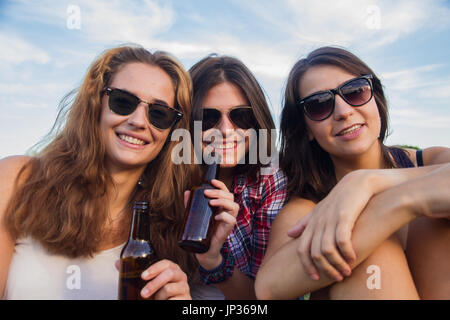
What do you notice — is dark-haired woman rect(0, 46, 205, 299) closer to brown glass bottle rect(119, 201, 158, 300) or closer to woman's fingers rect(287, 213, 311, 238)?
brown glass bottle rect(119, 201, 158, 300)

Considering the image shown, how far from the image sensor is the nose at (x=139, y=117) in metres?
2.24

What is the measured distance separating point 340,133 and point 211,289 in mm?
1558

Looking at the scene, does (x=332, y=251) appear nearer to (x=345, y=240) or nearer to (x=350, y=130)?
(x=345, y=240)

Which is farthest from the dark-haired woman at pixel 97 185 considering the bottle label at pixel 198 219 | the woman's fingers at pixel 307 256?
the woman's fingers at pixel 307 256

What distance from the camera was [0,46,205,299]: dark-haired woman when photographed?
2.19 meters

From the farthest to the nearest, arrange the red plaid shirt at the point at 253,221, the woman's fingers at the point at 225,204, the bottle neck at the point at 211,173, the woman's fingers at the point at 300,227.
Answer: the red plaid shirt at the point at 253,221 → the bottle neck at the point at 211,173 → the woman's fingers at the point at 225,204 → the woman's fingers at the point at 300,227

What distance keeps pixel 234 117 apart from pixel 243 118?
9 cm

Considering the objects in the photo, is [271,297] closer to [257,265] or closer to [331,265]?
[331,265]

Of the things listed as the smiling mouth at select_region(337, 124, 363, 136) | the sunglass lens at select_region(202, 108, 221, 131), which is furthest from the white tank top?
the smiling mouth at select_region(337, 124, 363, 136)

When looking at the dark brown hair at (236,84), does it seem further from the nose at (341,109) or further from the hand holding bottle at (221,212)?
the hand holding bottle at (221,212)

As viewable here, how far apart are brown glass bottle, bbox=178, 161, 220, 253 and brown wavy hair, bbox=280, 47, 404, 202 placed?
89 centimetres

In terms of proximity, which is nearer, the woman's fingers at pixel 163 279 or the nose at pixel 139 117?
the woman's fingers at pixel 163 279

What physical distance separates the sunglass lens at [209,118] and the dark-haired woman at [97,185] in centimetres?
23

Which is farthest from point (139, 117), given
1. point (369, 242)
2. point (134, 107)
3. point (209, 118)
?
point (369, 242)
